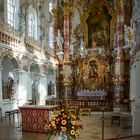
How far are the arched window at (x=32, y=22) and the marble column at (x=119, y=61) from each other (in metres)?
7.74

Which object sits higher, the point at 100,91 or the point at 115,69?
the point at 115,69

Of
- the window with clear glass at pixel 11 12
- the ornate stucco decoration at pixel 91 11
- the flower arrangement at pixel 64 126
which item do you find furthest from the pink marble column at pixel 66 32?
the flower arrangement at pixel 64 126

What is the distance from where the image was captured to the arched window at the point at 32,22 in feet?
73.0

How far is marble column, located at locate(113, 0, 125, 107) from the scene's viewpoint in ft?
61.0

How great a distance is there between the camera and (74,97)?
20.6 meters

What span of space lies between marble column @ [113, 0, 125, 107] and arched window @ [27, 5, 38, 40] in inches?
305

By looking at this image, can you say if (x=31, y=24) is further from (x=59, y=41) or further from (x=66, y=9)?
(x=66, y=9)

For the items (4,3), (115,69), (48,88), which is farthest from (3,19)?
(48,88)

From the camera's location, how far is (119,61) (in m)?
18.7

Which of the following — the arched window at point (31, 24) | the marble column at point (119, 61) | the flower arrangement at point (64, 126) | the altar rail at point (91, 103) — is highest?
the arched window at point (31, 24)

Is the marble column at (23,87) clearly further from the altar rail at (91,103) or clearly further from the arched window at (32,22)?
the arched window at (32,22)

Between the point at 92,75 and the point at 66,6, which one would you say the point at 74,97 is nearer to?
the point at 92,75

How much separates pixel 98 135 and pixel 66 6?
13.6 m

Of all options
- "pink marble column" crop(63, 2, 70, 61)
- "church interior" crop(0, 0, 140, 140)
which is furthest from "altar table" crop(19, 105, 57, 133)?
"pink marble column" crop(63, 2, 70, 61)
